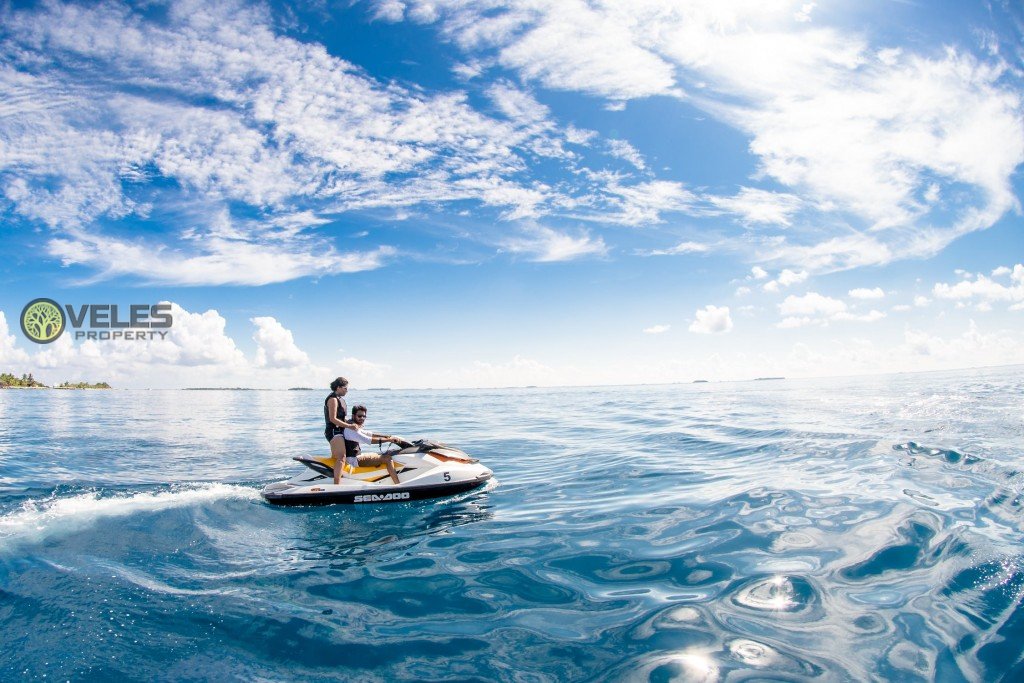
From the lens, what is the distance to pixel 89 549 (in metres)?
8.34

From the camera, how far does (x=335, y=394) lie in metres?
12.4

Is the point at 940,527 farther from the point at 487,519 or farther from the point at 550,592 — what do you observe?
the point at 487,519

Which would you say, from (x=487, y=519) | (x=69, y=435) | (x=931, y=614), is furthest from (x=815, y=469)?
(x=69, y=435)

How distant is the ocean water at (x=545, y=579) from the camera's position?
16.4 ft

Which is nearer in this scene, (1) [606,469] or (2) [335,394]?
(2) [335,394]

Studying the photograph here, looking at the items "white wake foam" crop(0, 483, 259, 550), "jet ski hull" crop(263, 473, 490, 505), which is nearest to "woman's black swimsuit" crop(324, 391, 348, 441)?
"jet ski hull" crop(263, 473, 490, 505)

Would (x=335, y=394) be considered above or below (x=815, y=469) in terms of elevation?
above

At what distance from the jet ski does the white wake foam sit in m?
1.37

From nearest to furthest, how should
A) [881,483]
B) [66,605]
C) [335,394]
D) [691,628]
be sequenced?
[691,628] < [66,605] < [881,483] < [335,394]

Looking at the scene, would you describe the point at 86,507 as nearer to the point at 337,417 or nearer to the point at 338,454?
the point at 338,454

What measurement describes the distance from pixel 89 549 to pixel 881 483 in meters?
16.5

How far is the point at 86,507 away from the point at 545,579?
11028 millimetres

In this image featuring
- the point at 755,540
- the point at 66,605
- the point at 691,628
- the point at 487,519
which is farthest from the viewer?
the point at 487,519

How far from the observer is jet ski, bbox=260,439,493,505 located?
11758 millimetres
